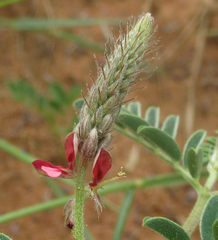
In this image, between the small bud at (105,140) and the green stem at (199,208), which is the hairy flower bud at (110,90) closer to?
the small bud at (105,140)

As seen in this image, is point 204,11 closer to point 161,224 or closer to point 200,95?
point 200,95

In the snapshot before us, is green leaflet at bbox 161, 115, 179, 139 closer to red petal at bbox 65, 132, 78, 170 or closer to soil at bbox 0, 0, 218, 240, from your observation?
red petal at bbox 65, 132, 78, 170

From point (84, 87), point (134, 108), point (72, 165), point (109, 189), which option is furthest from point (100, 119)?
point (84, 87)

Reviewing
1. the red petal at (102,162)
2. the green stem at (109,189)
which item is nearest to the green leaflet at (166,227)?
the red petal at (102,162)

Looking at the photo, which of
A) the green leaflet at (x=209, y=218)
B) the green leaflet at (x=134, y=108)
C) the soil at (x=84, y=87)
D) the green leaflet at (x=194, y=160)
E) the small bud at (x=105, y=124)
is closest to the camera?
the small bud at (x=105, y=124)

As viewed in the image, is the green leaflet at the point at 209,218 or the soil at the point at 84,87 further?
the soil at the point at 84,87

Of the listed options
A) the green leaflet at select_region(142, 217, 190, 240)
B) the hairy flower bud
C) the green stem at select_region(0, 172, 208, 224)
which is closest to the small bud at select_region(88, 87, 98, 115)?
the hairy flower bud

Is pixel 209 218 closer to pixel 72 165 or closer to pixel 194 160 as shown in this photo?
pixel 194 160
